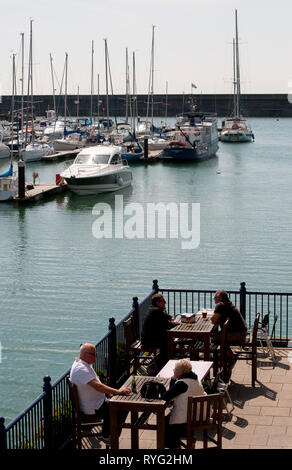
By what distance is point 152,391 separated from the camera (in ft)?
33.2

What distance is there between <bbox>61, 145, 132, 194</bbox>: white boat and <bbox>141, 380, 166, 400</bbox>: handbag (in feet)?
143

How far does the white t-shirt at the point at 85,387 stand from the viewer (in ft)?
33.4

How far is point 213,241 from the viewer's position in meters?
38.3

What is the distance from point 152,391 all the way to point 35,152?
7067cm

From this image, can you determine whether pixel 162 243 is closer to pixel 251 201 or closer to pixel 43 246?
pixel 43 246

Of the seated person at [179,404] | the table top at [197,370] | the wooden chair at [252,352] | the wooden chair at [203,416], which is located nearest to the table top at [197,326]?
the wooden chair at [252,352]

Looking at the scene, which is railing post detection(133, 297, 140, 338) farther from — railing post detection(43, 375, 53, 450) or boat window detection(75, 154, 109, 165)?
boat window detection(75, 154, 109, 165)

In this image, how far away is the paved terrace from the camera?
10617 mm

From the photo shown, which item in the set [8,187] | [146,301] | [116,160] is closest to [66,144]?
[116,160]

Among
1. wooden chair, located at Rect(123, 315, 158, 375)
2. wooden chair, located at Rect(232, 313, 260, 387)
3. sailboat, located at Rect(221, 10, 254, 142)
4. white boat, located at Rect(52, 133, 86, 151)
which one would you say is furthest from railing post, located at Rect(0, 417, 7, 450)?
sailboat, located at Rect(221, 10, 254, 142)

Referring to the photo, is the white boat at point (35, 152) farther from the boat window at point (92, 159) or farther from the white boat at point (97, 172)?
the white boat at point (97, 172)

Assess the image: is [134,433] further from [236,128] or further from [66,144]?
[236,128]
